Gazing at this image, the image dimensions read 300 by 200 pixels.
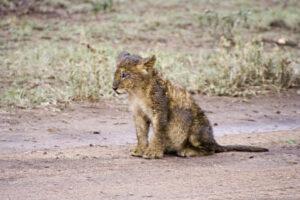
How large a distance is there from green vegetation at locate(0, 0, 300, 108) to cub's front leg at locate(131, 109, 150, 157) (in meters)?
2.84

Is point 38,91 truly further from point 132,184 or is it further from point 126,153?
A: point 132,184

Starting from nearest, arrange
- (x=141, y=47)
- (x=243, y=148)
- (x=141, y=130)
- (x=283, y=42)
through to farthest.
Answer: (x=141, y=130) < (x=243, y=148) < (x=141, y=47) < (x=283, y=42)

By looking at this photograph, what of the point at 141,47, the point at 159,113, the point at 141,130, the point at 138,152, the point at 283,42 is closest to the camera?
the point at 159,113

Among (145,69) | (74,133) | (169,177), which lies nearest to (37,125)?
(74,133)

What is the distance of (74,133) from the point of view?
9.48 meters

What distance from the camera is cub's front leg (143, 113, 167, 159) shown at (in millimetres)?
7742

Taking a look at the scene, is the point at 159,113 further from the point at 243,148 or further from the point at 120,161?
the point at 243,148

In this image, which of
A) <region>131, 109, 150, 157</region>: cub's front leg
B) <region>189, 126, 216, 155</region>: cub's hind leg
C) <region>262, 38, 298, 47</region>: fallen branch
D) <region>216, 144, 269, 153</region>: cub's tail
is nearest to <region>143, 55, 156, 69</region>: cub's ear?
<region>131, 109, 150, 157</region>: cub's front leg

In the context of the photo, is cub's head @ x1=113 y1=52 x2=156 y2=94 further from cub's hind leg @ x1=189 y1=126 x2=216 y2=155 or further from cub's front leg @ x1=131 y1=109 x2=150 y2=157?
cub's hind leg @ x1=189 y1=126 x2=216 y2=155

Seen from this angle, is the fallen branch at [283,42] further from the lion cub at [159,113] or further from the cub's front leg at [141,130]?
the cub's front leg at [141,130]

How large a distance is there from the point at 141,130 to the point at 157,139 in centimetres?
19

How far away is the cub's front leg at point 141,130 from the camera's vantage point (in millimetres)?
7840

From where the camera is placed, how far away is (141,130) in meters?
7.89

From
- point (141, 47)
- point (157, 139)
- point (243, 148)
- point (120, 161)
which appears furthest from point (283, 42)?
point (120, 161)
